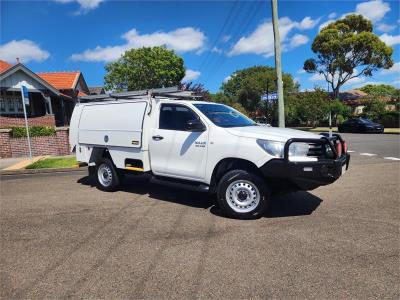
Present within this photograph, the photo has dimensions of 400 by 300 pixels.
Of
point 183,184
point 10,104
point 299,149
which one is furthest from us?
point 10,104

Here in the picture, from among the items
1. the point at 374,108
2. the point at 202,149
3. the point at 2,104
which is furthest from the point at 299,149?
the point at 374,108

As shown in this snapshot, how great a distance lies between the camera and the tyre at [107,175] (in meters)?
7.95

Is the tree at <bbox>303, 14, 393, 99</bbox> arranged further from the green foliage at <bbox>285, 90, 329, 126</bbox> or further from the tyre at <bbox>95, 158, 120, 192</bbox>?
the tyre at <bbox>95, 158, 120, 192</bbox>

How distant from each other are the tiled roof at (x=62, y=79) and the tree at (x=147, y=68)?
1101 centimetres

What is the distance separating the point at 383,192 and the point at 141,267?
5500mm

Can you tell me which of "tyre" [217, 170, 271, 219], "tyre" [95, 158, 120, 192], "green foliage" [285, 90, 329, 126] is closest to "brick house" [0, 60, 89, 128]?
"tyre" [95, 158, 120, 192]

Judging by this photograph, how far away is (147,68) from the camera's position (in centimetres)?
4022

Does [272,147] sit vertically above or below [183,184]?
above

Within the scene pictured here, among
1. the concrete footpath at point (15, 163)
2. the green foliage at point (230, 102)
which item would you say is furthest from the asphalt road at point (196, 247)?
the green foliage at point (230, 102)

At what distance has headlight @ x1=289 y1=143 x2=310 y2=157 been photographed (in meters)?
5.51

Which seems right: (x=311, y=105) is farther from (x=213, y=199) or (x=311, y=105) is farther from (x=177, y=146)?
(x=177, y=146)

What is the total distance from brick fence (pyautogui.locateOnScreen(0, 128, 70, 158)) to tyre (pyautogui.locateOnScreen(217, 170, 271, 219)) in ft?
37.2

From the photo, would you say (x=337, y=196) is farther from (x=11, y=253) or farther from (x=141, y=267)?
(x=11, y=253)

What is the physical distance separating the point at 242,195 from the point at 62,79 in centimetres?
2589
